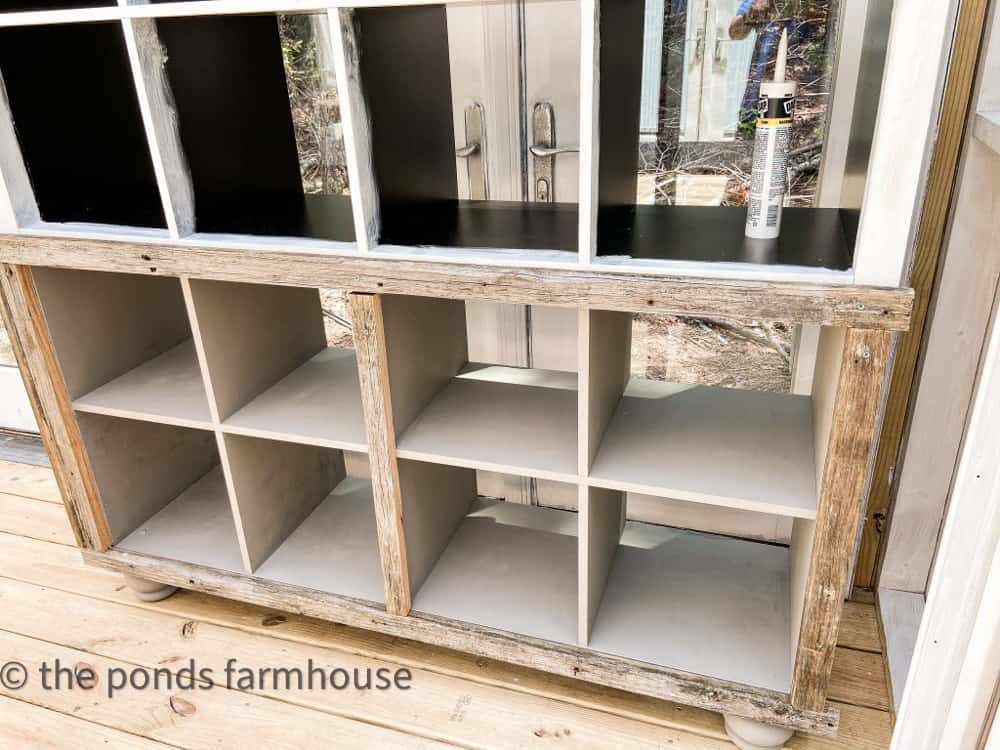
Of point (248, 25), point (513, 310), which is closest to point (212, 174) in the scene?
point (248, 25)

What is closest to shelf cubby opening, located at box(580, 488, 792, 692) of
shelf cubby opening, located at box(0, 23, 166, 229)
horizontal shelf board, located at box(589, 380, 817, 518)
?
horizontal shelf board, located at box(589, 380, 817, 518)

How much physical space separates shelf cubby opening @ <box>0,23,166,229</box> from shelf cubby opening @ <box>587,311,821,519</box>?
0.89m

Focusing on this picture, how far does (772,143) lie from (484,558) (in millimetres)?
→ 1021

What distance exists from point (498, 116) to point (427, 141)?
21 cm

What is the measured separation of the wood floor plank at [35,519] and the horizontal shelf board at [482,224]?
4.46 feet

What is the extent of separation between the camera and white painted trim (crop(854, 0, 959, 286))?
2.81 ft

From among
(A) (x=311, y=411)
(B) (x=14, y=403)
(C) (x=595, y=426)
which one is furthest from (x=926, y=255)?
(B) (x=14, y=403)

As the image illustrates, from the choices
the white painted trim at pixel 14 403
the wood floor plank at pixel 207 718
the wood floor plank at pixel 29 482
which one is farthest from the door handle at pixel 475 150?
the white painted trim at pixel 14 403

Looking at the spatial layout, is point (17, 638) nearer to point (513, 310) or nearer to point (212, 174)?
point (212, 174)

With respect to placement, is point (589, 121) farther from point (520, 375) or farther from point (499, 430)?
point (520, 375)

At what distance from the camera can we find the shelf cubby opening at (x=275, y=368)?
1.43 m

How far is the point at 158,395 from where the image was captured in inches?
63.3

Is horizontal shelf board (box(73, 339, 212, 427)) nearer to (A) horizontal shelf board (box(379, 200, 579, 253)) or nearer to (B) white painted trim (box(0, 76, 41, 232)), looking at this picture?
(B) white painted trim (box(0, 76, 41, 232))

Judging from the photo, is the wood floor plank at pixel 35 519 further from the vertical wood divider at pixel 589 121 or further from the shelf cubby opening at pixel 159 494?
the vertical wood divider at pixel 589 121
